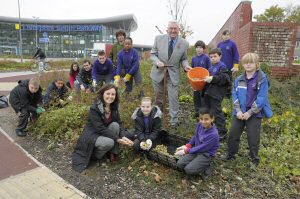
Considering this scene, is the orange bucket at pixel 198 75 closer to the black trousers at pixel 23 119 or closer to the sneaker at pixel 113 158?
the sneaker at pixel 113 158

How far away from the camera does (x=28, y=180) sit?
11.7 feet

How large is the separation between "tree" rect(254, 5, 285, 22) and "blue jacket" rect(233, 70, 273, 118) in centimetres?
3960

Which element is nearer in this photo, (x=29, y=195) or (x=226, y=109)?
(x=29, y=195)

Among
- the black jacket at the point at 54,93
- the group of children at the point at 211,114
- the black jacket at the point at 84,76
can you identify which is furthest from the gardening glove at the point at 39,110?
the black jacket at the point at 84,76

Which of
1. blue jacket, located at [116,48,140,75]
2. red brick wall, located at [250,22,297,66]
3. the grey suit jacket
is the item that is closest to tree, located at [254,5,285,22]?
red brick wall, located at [250,22,297,66]

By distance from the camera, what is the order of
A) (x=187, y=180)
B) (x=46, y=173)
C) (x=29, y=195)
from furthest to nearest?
(x=46, y=173), (x=187, y=180), (x=29, y=195)

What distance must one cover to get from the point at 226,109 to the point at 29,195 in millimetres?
4221

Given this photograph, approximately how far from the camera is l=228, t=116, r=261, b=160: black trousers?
3.65m

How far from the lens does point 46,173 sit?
3.74 m

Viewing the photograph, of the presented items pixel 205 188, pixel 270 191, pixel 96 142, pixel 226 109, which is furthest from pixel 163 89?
pixel 270 191

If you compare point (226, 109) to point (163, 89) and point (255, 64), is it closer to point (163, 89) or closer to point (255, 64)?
point (163, 89)

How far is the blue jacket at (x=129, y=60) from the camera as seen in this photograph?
5.96 m

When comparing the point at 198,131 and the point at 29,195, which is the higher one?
the point at 198,131

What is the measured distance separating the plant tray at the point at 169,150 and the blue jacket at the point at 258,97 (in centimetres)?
104
